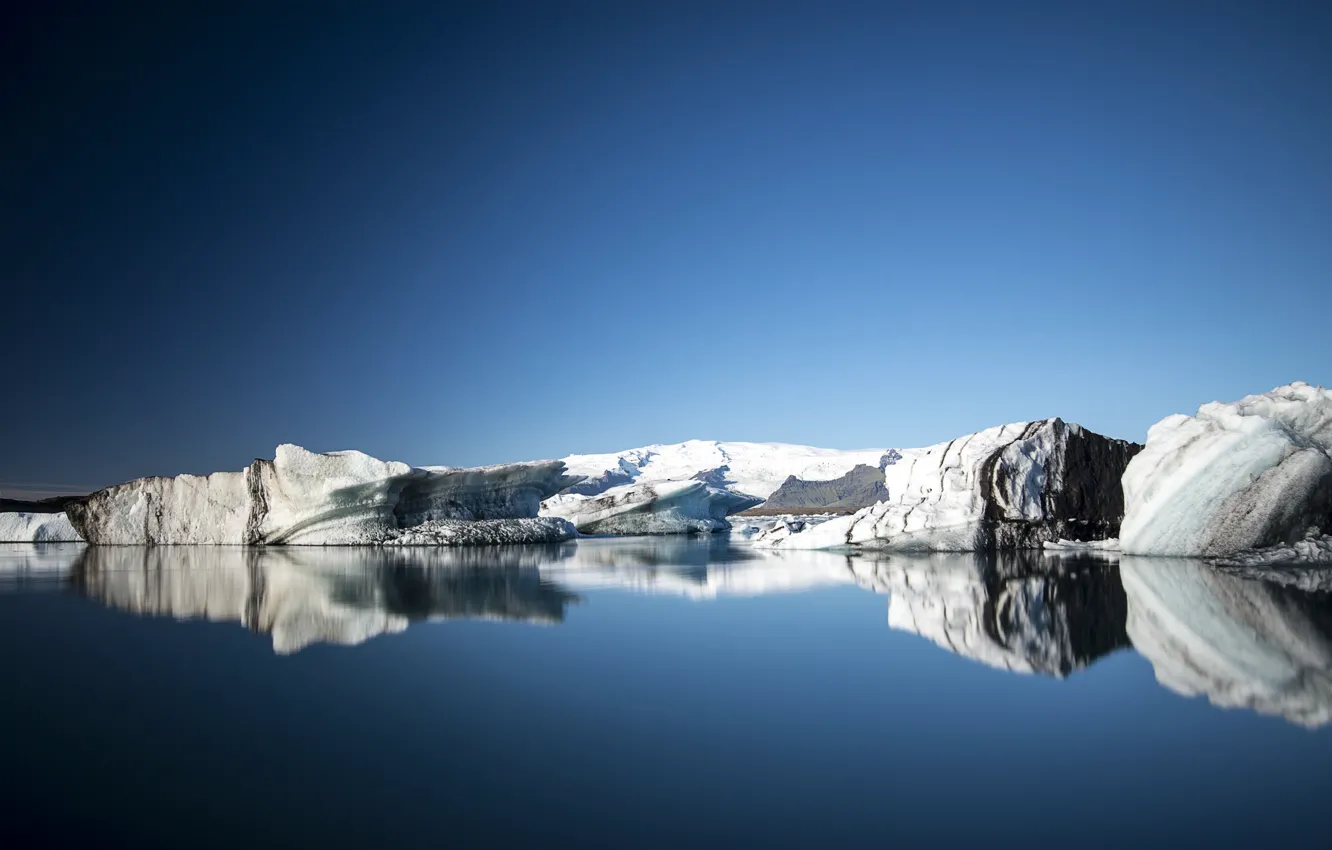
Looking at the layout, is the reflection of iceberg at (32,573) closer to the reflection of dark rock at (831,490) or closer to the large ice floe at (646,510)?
the large ice floe at (646,510)

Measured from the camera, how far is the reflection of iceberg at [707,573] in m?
8.89

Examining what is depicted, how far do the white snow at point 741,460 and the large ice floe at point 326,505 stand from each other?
361 feet

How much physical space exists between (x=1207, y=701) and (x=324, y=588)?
8.20 m

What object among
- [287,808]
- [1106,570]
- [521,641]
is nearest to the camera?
[287,808]

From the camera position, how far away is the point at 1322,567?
29.5 feet

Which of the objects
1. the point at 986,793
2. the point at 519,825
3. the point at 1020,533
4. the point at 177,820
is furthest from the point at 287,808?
the point at 1020,533

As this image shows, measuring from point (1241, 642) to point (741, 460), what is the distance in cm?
15128

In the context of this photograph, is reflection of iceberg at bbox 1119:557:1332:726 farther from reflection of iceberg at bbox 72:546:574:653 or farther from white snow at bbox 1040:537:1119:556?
white snow at bbox 1040:537:1119:556

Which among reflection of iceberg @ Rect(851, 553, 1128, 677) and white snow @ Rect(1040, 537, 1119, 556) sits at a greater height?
reflection of iceberg @ Rect(851, 553, 1128, 677)

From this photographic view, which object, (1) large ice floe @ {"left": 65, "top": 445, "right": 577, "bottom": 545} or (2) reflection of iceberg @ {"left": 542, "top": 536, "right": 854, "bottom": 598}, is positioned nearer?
(2) reflection of iceberg @ {"left": 542, "top": 536, "right": 854, "bottom": 598}

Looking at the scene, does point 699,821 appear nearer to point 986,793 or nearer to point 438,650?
point 986,793

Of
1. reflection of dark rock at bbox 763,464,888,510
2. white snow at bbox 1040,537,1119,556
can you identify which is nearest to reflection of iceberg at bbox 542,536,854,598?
white snow at bbox 1040,537,1119,556

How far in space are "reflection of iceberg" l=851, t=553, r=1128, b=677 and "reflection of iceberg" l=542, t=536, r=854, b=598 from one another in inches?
30.2

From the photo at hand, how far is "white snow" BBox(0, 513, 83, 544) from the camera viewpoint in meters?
28.7
